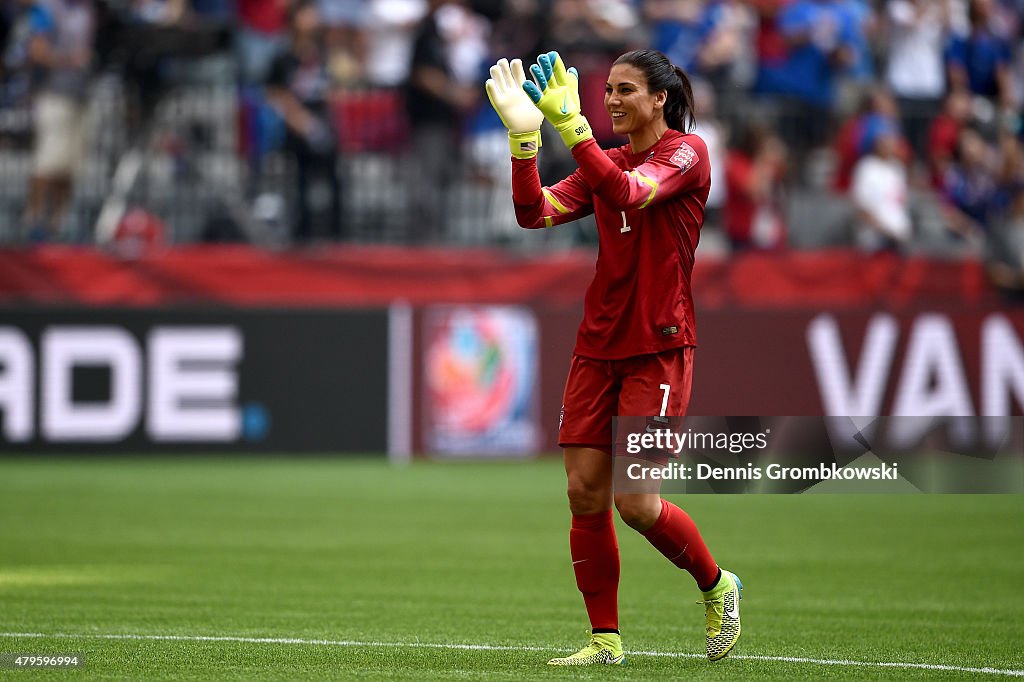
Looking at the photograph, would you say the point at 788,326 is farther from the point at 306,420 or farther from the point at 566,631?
the point at 566,631

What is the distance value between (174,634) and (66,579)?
244cm

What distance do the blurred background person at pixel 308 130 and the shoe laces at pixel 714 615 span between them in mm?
11924

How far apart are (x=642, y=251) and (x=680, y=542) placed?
3.95 ft

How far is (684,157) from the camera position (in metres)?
7.11

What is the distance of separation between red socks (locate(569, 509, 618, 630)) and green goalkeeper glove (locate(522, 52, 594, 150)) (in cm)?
158

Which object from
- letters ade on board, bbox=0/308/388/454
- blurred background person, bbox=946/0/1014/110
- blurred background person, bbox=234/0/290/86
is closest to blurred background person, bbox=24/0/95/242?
letters ade on board, bbox=0/308/388/454

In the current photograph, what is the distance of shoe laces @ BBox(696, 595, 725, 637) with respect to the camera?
24.1 feet

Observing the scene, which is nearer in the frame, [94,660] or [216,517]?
[94,660]

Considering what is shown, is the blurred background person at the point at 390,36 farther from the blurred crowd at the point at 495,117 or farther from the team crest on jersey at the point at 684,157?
the team crest on jersey at the point at 684,157

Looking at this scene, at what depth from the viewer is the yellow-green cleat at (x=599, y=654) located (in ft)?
23.4

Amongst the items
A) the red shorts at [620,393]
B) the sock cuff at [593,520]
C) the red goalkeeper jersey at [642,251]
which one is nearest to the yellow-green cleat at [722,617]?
the sock cuff at [593,520]

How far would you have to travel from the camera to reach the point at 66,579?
33.4 ft

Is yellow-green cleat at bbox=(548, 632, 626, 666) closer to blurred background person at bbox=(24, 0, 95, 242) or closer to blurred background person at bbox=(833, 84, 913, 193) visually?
blurred background person at bbox=(24, 0, 95, 242)

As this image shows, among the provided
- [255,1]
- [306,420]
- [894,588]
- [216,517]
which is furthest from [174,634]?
[255,1]
